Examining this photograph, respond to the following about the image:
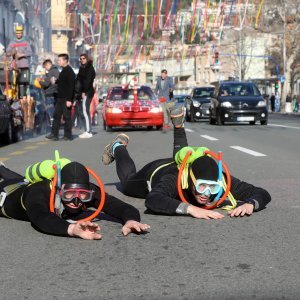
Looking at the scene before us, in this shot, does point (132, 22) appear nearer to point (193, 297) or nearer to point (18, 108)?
point (18, 108)

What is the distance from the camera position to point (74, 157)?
13.1 m

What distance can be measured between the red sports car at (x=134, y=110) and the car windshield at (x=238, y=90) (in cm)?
586

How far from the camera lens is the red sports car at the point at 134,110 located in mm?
24094

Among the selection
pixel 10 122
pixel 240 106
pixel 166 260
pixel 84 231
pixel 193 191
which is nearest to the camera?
pixel 166 260

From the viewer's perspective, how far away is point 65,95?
60.6 ft

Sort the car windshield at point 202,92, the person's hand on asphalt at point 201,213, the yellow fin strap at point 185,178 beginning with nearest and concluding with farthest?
the person's hand on asphalt at point 201,213, the yellow fin strap at point 185,178, the car windshield at point 202,92

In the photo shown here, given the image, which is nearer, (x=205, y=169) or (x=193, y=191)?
(x=205, y=169)

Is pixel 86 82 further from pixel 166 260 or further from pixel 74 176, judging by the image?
pixel 166 260

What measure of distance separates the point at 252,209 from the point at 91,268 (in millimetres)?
2118

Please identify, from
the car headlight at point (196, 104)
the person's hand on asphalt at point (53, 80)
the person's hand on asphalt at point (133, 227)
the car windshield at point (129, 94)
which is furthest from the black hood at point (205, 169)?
the car headlight at point (196, 104)

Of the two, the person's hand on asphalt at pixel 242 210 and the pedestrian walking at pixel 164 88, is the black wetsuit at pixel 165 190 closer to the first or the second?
the person's hand on asphalt at pixel 242 210

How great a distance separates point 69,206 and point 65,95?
1309 centimetres

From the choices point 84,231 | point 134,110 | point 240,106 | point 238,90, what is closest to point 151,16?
point 238,90

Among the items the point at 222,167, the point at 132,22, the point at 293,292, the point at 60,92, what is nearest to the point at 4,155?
the point at 60,92
